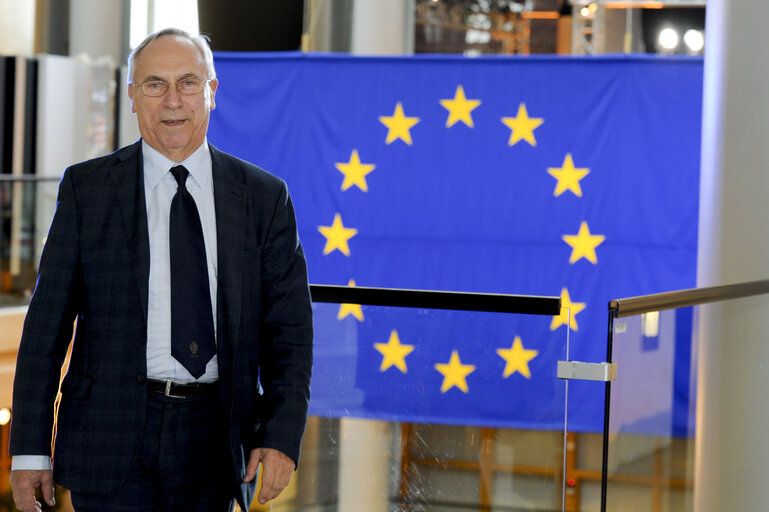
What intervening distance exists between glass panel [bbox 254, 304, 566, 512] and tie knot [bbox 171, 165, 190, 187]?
4.21 feet

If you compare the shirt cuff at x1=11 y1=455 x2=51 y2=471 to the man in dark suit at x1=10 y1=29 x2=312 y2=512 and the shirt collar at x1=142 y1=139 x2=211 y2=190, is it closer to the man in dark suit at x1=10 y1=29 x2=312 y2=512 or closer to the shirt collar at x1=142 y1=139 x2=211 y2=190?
the man in dark suit at x1=10 y1=29 x2=312 y2=512

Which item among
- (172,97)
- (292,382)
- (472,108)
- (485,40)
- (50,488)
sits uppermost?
(485,40)

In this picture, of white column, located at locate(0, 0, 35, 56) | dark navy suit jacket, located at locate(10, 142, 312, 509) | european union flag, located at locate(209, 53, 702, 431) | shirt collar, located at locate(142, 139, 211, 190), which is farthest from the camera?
white column, located at locate(0, 0, 35, 56)

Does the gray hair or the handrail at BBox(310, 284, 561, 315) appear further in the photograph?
the handrail at BBox(310, 284, 561, 315)

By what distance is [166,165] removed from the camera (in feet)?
6.89

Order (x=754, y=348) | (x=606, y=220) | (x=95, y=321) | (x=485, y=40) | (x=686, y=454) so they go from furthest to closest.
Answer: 1. (x=485, y=40)
2. (x=606, y=220)
3. (x=754, y=348)
4. (x=686, y=454)
5. (x=95, y=321)

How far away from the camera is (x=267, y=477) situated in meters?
2.06

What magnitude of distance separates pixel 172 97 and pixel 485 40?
25.9 feet

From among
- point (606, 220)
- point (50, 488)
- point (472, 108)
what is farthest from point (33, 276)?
point (50, 488)

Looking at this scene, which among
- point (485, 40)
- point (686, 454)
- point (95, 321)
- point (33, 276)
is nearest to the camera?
point (95, 321)

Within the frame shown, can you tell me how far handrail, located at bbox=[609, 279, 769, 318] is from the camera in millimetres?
2980

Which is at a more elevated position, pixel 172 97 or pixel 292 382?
pixel 172 97

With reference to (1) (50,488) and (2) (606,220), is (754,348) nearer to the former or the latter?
(2) (606,220)

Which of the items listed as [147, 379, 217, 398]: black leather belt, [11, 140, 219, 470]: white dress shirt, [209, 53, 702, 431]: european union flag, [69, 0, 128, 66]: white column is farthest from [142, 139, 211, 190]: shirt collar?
[69, 0, 128, 66]: white column
